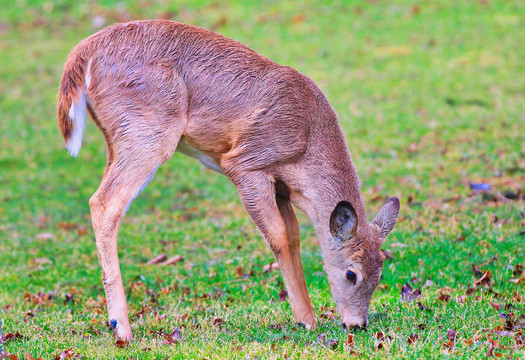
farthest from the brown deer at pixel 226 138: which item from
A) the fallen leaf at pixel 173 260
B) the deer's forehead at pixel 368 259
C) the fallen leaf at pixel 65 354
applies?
the fallen leaf at pixel 173 260

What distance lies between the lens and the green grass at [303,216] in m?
5.39

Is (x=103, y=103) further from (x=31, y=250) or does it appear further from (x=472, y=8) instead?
(x=472, y=8)

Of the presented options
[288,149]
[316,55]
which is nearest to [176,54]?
[288,149]

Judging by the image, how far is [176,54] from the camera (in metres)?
5.94

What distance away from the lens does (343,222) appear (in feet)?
18.0

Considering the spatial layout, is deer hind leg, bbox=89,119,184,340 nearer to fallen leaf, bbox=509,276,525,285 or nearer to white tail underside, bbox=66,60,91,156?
white tail underside, bbox=66,60,91,156

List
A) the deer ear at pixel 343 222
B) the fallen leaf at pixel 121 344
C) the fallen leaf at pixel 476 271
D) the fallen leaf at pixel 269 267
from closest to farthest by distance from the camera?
the fallen leaf at pixel 121 344, the deer ear at pixel 343 222, the fallen leaf at pixel 476 271, the fallen leaf at pixel 269 267

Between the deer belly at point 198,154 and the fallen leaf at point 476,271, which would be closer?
the deer belly at point 198,154

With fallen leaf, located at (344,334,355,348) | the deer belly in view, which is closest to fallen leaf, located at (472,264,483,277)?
fallen leaf, located at (344,334,355,348)

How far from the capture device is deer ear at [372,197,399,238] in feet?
19.1

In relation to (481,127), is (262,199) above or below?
above

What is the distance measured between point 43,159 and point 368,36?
9.21m

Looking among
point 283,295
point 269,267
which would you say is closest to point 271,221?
point 283,295

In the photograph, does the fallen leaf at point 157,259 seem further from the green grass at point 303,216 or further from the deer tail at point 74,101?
the deer tail at point 74,101
